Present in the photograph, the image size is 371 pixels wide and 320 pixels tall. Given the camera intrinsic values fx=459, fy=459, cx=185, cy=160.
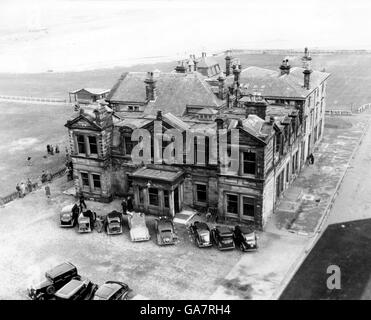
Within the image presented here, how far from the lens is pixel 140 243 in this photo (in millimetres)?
40312

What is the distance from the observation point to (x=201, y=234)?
3912 cm

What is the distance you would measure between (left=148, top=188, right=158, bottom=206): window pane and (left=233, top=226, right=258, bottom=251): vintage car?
942cm

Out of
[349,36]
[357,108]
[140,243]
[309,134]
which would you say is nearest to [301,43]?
[349,36]

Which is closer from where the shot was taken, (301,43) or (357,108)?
(357,108)

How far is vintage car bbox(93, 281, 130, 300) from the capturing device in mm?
30880

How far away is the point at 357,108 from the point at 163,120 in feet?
183

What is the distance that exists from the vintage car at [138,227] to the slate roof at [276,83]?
895 inches

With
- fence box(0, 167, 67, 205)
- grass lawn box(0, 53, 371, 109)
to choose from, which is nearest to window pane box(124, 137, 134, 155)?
fence box(0, 167, 67, 205)

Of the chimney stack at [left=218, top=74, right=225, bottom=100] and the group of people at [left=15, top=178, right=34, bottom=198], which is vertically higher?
the chimney stack at [left=218, top=74, right=225, bottom=100]

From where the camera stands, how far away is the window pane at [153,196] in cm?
4478

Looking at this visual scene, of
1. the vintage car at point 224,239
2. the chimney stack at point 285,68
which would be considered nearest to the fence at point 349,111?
the chimney stack at point 285,68

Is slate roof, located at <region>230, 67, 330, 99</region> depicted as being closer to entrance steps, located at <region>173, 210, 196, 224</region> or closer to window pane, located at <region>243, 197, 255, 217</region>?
window pane, located at <region>243, 197, 255, 217</region>

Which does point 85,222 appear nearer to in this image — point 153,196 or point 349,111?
point 153,196

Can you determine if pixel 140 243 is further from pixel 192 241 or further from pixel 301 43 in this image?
pixel 301 43
